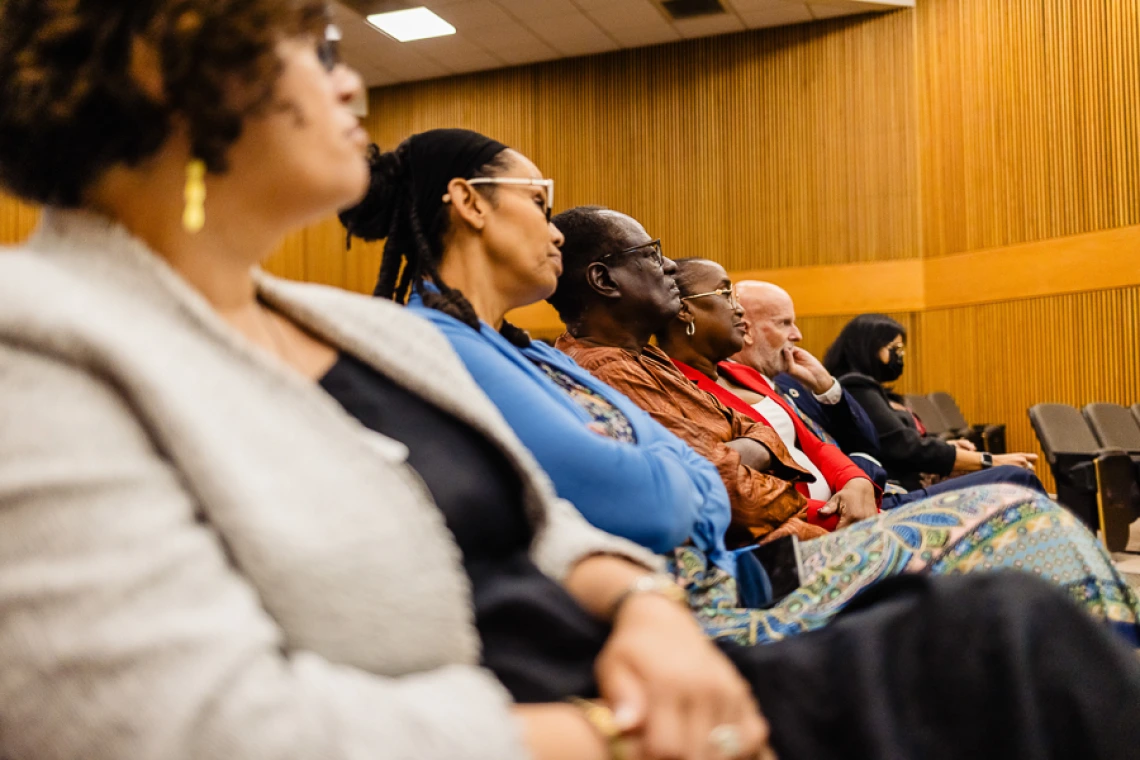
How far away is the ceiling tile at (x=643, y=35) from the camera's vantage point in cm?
934

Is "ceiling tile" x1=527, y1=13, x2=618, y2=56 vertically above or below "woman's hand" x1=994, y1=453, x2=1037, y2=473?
above

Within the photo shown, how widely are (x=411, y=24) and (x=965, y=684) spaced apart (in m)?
9.20

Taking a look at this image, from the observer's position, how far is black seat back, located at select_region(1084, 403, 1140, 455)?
5.60 metres

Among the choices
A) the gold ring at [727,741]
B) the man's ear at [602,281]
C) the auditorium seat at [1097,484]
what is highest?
the man's ear at [602,281]

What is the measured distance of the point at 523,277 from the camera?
1.90 metres

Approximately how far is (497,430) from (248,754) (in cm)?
46

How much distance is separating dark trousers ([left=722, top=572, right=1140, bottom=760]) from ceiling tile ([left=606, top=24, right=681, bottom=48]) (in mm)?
9213

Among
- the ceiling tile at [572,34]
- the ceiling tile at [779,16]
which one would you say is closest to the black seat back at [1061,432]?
the ceiling tile at [779,16]

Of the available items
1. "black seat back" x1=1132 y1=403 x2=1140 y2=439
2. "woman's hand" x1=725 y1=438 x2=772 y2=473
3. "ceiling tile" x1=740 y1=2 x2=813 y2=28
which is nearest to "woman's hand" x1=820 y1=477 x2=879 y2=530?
"woman's hand" x1=725 y1=438 x2=772 y2=473

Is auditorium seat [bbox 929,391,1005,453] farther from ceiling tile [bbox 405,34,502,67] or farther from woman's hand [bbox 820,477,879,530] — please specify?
ceiling tile [bbox 405,34,502,67]

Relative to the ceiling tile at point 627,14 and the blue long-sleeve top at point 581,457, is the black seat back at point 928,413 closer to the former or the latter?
the ceiling tile at point 627,14

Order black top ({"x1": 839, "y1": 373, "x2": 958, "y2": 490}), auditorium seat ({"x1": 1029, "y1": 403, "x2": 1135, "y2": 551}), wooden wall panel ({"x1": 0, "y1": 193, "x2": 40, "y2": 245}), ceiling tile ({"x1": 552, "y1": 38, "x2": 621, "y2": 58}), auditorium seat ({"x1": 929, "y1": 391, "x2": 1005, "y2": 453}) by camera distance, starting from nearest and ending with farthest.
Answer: black top ({"x1": 839, "y1": 373, "x2": 958, "y2": 490}), auditorium seat ({"x1": 1029, "y1": 403, "x2": 1135, "y2": 551}), auditorium seat ({"x1": 929, "y1": 391, "x2": 1005, "y2": 453}), wooden wall panel ({"x1": 0, "y1": 193, "x2": 40, "y2": 245}), ceiling tile ({"x1": 552, "y1": 38, "x2": 621, "y2": 58})

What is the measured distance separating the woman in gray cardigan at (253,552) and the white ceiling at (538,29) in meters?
8.22

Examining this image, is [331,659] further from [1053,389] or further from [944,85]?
[944,85]
